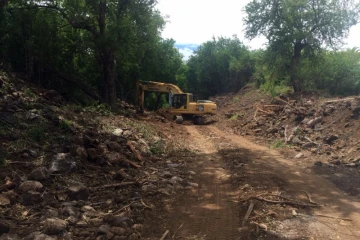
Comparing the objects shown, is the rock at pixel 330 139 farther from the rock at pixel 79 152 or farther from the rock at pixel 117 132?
the rock at pixel 79 152

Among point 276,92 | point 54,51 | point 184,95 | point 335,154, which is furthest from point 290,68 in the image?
point 54,51

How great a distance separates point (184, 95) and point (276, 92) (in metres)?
7.30

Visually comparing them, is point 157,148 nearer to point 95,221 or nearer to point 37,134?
point 37,134

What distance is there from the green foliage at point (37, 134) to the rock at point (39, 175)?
1.87 meters

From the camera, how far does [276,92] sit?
25812mm

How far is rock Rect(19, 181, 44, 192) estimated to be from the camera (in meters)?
5.65

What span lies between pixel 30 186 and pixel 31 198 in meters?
0.40

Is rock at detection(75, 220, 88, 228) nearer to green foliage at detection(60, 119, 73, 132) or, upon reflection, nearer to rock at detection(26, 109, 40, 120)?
green foliage at detection(60, 119, 73, 132)

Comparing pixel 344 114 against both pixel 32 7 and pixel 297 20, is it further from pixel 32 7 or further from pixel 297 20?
pixel 32 7

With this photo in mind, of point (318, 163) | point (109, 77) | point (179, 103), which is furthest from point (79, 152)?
point (179, 103)

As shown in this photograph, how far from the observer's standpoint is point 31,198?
538cm

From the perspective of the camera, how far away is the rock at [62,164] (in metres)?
6.66

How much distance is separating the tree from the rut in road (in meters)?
16.7

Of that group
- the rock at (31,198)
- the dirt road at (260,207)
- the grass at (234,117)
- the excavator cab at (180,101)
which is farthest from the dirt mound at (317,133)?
the rock at (31,198)
